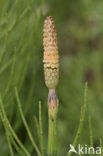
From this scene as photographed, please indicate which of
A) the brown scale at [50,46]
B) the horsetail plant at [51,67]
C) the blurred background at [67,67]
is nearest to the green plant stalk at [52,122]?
the horsetail plant at [51,67]

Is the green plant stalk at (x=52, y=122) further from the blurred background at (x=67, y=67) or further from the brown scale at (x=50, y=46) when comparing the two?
the blurred background at (x=67, y=67)

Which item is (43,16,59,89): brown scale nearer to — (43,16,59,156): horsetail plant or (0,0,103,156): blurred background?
(43,16,59,156): horsetail plant

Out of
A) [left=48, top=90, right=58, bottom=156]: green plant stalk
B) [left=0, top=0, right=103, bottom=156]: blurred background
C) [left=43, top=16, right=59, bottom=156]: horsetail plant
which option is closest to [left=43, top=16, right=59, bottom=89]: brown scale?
[left=43, top=16, right=59, bottom=156]: horsetail plant

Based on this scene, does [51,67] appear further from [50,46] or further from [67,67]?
[67,67]

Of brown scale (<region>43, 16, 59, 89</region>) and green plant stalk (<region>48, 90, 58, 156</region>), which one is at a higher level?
brown scale (<region>43, 16, 59, 89</region>)

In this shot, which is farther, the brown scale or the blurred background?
the blurred background

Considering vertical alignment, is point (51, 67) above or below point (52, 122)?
above

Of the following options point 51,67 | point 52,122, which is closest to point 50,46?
point 51,67

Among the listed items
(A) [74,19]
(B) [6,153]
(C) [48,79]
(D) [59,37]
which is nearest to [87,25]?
(A) [74,19]
